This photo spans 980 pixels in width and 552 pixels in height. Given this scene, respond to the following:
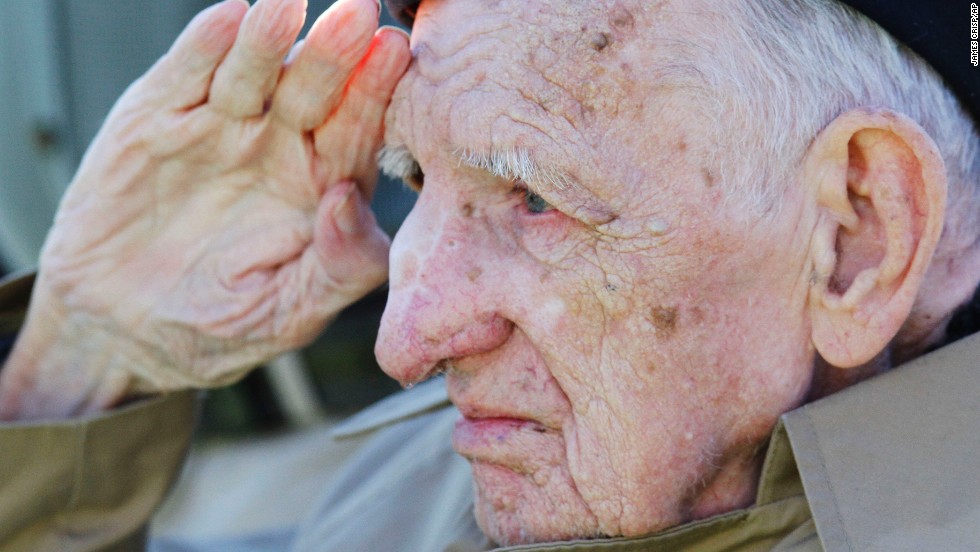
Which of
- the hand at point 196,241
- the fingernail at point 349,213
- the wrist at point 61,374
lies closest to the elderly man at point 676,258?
the hand at point 196,241

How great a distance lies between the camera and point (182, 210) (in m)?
2.43

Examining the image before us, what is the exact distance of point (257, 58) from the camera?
2059 millimetres

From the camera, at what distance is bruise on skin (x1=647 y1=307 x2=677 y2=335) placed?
Result: 1.70 meters

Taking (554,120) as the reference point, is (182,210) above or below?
below

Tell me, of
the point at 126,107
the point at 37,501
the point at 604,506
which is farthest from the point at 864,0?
the point at 37,501

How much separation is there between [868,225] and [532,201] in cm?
54

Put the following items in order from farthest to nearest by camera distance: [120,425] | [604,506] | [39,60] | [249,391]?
[249,391] < [39,60] < [120,425] < [604,506]

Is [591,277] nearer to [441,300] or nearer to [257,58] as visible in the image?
[441,300]

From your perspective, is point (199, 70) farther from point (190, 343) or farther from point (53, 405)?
point (53, 405)

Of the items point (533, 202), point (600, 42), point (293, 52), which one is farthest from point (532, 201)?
point (293, 52)

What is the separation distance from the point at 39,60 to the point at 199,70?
2701 millimetres

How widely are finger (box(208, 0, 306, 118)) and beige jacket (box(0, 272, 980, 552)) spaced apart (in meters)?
0.74

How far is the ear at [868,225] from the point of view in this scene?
1624mm

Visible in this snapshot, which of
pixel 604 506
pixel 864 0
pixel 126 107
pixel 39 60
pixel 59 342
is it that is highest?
pixel 864 0
